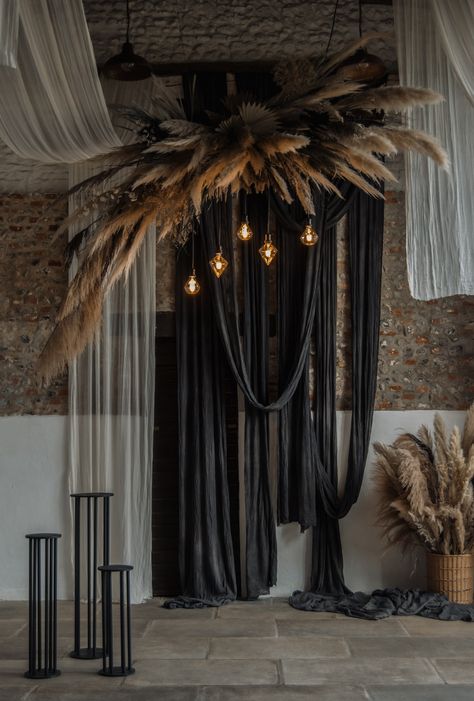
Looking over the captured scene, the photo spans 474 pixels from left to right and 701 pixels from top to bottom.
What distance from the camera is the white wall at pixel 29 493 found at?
7375 millimetres

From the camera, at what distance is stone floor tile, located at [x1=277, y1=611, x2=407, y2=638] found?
609cm

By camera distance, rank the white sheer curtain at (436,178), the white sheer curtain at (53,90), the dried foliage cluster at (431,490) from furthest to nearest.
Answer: the dried foliage cluster at (431,490) < the white sheer curtain at (436,178) < the white sheer curtain at (53,90)

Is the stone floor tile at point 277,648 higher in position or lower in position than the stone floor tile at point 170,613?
higher

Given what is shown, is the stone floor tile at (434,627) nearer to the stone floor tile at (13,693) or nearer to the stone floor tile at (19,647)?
the stone floor tile at (19,647)

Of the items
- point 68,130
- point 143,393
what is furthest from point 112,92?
point 143,393

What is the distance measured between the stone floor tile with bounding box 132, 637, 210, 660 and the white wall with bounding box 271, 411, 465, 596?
148cm

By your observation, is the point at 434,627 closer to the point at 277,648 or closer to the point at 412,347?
the point at 277,648

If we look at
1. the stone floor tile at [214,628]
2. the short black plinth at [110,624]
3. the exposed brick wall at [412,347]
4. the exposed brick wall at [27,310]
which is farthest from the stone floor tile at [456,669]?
the exposed brick wall at [27,310]

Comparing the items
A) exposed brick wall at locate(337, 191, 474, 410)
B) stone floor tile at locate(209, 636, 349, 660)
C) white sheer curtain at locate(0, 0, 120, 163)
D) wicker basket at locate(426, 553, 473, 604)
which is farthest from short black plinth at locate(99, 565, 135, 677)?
exposed brick wall at locate(337, 191, 474, 410)

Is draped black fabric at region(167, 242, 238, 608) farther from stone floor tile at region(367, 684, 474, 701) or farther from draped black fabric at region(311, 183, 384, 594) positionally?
stone floor tile at region(367, 684, 474, 701)

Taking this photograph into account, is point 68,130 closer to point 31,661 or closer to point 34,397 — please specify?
point 34,397

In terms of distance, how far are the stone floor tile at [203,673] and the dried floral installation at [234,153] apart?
1.93 meters

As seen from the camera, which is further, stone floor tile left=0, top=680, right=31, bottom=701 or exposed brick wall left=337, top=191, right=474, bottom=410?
exposed brick wall left=337, top=191, right=474, bottom=410

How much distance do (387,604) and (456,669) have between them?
5.05 ft
